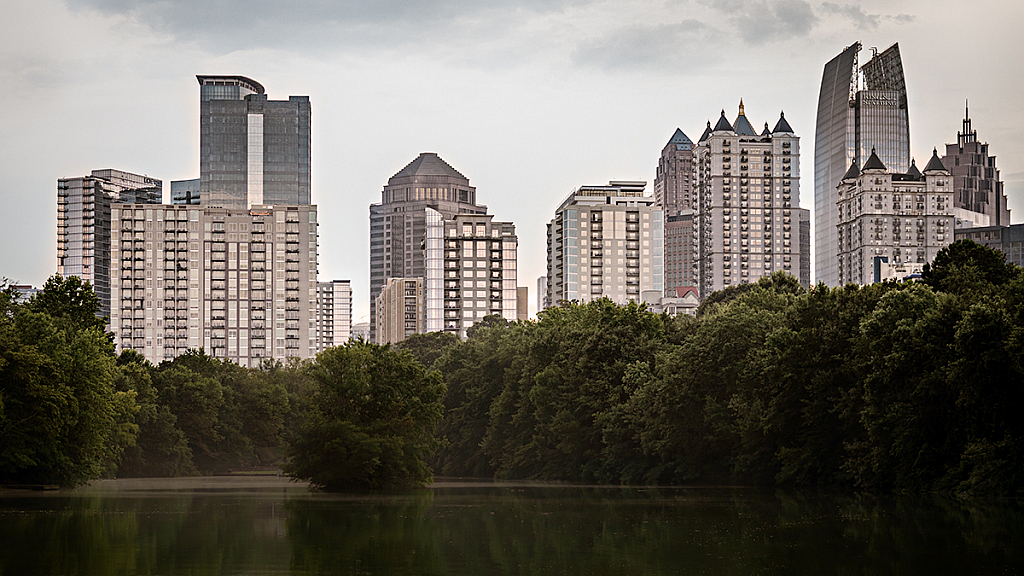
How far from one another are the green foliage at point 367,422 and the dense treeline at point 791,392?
50.2 feet

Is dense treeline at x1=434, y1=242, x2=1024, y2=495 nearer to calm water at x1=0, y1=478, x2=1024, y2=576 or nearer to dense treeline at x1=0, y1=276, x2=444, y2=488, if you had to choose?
calm water at x1=0, y1=478, x2=1024, y2=576

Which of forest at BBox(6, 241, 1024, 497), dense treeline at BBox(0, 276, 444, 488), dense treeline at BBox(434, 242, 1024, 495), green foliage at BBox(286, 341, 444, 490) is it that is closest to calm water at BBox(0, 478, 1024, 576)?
dense treeline at BBox(434, 242, 1024, 495)

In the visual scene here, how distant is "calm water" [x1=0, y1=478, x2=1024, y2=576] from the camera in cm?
3066

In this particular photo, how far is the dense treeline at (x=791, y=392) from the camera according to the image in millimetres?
55625

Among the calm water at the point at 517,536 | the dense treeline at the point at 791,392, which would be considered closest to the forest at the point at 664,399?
the dense treeline at the point at 791,392

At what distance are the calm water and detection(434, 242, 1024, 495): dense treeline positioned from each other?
4832 millimetres

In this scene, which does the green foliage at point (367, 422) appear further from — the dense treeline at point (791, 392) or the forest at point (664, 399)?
the dense treeline at point (791, 392)

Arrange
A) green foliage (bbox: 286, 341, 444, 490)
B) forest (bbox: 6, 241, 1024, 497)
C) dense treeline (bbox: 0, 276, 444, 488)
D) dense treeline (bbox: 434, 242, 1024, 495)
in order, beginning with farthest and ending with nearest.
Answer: green foliage (bbox: 286, 341, 444, 490) < dense treeline (bbox: 0, 276, 444, 488) < forest (bbox: 6, 241, 1024, 497) < dense treeline (bbox: 434, 242, 1024, 495)

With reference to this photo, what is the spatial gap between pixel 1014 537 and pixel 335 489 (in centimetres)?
4631

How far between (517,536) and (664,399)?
131 ft

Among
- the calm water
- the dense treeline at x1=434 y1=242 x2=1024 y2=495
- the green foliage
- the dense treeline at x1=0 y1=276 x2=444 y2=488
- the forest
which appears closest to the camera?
the calm water

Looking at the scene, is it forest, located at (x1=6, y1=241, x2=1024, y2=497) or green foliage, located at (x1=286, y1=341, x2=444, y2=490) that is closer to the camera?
forest, located at (x1=6, y1=241, x2=1024, y2=497)

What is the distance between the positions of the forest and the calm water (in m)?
4.96

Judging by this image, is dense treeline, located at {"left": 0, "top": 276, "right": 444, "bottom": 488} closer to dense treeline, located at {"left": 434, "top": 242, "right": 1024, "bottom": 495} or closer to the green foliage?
the green foliage
